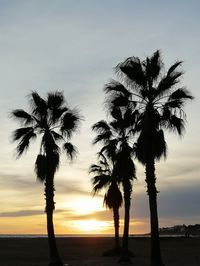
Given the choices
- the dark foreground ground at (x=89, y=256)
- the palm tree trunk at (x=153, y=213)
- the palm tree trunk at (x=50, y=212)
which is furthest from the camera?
the dark foreground ground at (x=89, y=256)

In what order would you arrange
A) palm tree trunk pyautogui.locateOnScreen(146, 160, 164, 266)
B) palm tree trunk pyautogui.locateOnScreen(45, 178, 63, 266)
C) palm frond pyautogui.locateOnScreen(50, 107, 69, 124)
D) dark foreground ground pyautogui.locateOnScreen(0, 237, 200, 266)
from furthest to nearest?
1. dark foreground ground pyautogui.locateOnScreen(0, 237, 200, 266)
2. palm frond pyautogui.locateOnScreen(50, 107, 69, 124)
3. palm tree trunk pyautogui.locateOnScreen(45, 178, 63, 266)
4. palm tree trunk pyautogui.locateOnScreen(146, 160, 164, 266)

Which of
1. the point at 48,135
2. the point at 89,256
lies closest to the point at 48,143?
the point at 48,135

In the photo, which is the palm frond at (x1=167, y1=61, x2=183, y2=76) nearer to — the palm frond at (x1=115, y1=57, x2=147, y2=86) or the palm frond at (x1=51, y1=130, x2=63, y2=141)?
the palm frond at (x1=115, y1=57, x2=147, y2=86)

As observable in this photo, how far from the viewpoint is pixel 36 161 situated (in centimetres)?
3194

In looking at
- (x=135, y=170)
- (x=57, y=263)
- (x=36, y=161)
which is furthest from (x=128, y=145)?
(x=57, y=263)

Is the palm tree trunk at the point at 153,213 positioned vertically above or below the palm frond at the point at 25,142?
below

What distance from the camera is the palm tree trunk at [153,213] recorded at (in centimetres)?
2669

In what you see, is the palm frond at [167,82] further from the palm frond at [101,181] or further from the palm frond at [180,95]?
the palm frond at [101,181]

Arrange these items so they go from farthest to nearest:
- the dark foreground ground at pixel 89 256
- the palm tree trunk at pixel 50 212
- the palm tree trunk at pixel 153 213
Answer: the dark foreground ground at pixel 89 256, the palm tree trunk at pixel 50 212, the palm tree trunk at pixel 153 213

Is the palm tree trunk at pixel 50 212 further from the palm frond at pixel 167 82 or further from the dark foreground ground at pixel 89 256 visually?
the palm frond at pixel 167 82

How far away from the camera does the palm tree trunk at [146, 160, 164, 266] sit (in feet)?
87.6

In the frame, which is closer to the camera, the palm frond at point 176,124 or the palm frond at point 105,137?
the palm frond at point 176,124

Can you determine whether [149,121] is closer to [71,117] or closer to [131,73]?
[131,73]

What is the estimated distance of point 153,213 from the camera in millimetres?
27188
